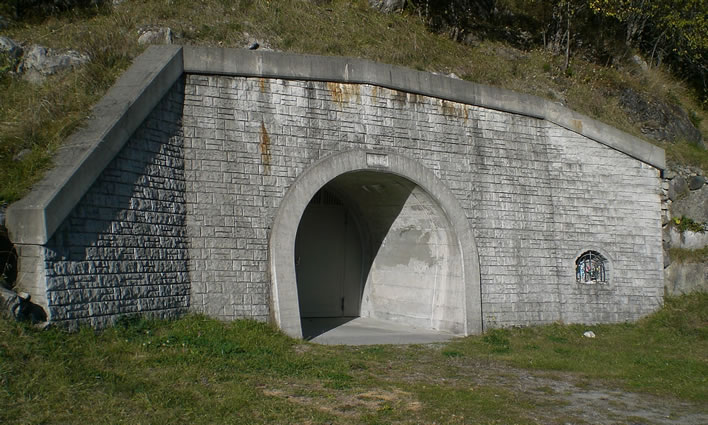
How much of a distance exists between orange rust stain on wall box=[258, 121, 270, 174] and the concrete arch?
0.49 m

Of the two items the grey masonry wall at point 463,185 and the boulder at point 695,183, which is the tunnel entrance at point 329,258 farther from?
the boulder at point 695,183

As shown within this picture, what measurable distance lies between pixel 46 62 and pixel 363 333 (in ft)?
22.8

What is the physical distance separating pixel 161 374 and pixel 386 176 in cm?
571

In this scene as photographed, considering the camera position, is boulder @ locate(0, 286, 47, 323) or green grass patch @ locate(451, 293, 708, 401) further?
green grass patch @ locate(451, 293, 708, 401)

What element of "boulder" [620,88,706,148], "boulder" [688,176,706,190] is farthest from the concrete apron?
"boulder" [620,88,706,148]

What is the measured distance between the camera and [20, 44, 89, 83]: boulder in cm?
1022

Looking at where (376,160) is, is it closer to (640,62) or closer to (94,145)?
(94,145)

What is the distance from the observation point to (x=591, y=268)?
12.6 meters

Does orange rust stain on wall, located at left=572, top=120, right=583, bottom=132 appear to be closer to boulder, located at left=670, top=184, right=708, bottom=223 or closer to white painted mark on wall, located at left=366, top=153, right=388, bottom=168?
boulder, located at left=670, top=184, right=708, bottom=223

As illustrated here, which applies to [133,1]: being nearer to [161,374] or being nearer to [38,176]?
[38,176]

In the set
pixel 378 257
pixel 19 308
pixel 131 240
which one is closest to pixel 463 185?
pixel 378 257

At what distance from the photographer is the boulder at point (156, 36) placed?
11.3 meters

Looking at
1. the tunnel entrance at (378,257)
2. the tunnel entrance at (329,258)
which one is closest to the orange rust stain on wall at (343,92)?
the tunnel entrance at (378,257)

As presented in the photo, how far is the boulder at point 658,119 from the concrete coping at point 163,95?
91.7 inches
